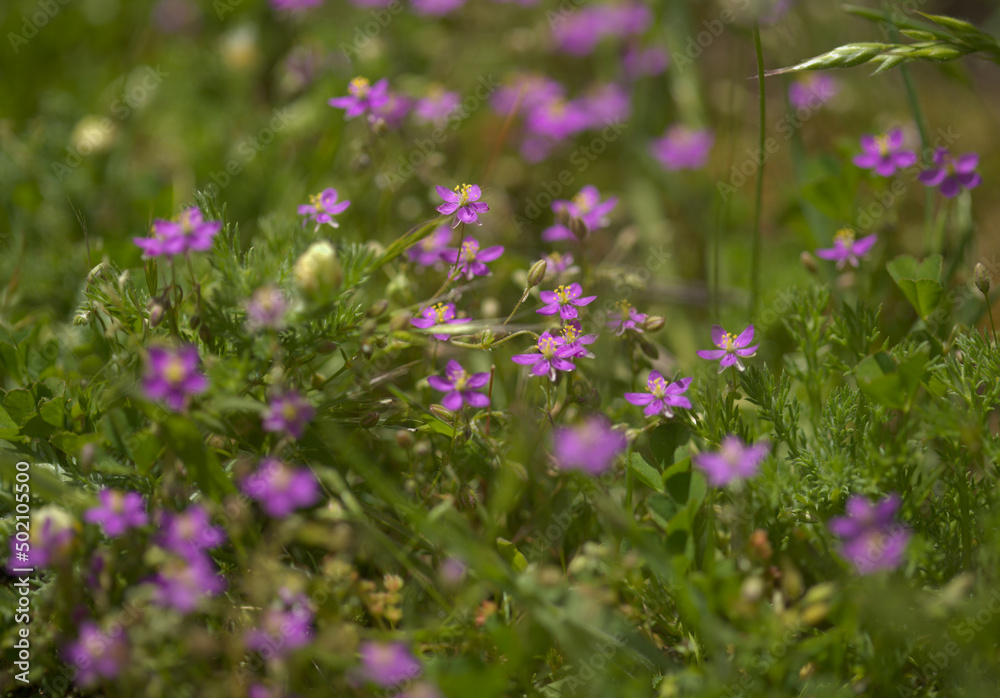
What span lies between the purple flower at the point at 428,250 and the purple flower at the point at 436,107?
0.86 meters

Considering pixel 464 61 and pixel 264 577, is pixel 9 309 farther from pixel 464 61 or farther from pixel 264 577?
pixel 464 61

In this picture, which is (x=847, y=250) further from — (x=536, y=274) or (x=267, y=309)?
(x=267, y=309)

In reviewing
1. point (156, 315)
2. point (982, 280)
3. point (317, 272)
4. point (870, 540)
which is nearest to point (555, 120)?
point (982, 280)

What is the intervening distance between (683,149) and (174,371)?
266 centimetres

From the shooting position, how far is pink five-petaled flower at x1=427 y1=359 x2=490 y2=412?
1770 millimetres

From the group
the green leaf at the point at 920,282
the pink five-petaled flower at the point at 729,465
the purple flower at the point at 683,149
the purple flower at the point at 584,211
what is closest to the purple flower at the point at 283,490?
the pink five-petaled flower at the point at 729,465

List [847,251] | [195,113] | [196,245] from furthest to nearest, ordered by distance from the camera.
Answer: [195,113] → [847,251] → [196,245]

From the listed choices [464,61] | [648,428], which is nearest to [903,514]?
[648,428]

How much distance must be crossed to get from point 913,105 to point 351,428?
76.5 inches

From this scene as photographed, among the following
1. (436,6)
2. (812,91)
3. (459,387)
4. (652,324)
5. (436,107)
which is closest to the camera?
(459,387)

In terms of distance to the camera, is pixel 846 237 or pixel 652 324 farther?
pixel 846 237

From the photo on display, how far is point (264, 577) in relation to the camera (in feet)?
4.63

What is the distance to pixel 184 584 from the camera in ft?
4.55

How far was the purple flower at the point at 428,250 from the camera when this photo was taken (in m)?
2.21
